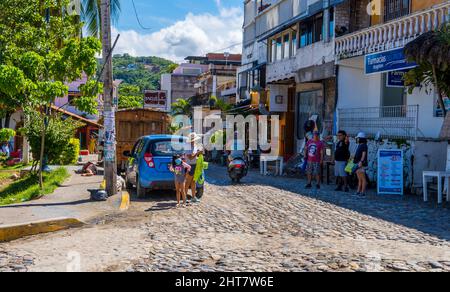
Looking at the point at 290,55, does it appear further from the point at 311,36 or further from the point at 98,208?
the point at 98,208

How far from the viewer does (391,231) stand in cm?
862

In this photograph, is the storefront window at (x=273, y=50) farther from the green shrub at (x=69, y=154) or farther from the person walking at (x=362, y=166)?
the person walking at (x=362, y=166)

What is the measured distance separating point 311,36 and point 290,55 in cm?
233

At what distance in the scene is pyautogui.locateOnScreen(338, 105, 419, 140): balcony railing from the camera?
15.2 metres

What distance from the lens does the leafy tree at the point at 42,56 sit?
12.3m

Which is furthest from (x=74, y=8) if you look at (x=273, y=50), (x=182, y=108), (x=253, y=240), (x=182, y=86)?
(x=182, y=86)

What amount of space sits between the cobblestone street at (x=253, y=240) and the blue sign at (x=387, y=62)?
4664mm

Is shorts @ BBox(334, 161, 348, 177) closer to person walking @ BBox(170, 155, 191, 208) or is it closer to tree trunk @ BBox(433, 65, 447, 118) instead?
tree trunk @ BBox(433, 65, 447, 118)

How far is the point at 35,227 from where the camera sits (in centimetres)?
857

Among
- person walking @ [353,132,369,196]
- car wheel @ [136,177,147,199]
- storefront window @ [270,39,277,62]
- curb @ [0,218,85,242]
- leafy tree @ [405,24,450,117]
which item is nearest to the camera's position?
curb @ [0,218,85,242]

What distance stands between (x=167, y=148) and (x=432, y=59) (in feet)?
22.2

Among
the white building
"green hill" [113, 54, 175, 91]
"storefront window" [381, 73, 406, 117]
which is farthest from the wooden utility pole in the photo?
"green hill" [113, 54, 175, 91]

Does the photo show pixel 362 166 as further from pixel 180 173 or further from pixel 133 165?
pixel 133 165

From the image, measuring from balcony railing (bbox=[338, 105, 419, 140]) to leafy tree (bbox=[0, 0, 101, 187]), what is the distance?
8893 millimetres
